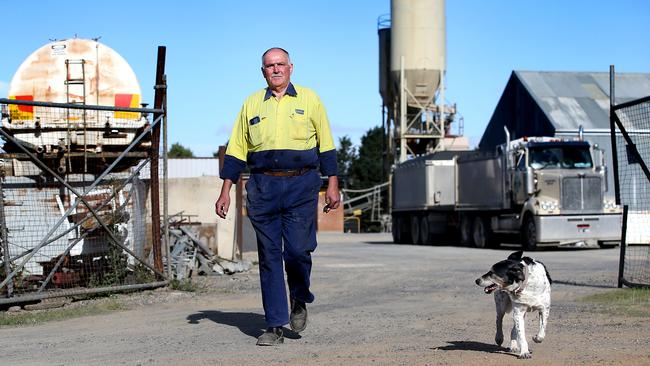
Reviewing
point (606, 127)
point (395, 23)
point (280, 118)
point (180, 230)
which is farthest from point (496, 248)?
point (395, 23)


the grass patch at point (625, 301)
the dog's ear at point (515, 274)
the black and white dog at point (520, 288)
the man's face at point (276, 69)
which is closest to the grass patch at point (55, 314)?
the man's face at point (276, 69)

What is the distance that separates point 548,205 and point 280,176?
19.8m

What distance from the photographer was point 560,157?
27.6m

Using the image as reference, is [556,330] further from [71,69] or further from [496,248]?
[496,248]

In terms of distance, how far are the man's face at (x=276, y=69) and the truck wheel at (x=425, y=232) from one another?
2739cm

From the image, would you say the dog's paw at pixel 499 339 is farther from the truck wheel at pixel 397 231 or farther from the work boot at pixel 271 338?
the truck wheel at pixel 397 231

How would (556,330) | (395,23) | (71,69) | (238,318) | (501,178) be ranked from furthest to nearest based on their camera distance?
(395,23) → (501,178) → (71,69) → (238,318) → (556,330)

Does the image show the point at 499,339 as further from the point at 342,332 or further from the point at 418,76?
the point at 418,76

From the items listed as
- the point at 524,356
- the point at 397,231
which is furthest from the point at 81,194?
the point at 397,231

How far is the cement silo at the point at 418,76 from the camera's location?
55062 mm

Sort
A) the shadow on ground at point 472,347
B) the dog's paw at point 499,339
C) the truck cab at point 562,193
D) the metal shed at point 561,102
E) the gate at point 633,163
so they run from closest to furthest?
the shadow on ground at point 472,347 → the dog's paw at point 499,339 → the gate at point 633,163 → the truck cab at point 562,193 → the metal shed at point 561,102

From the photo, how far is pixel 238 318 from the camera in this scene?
1009cm

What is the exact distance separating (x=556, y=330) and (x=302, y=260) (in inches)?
92.7

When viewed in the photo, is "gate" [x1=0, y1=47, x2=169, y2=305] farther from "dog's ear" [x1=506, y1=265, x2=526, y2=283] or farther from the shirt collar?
"dog's ear" [x1=506, y1=265, x2=526, y2=283]
